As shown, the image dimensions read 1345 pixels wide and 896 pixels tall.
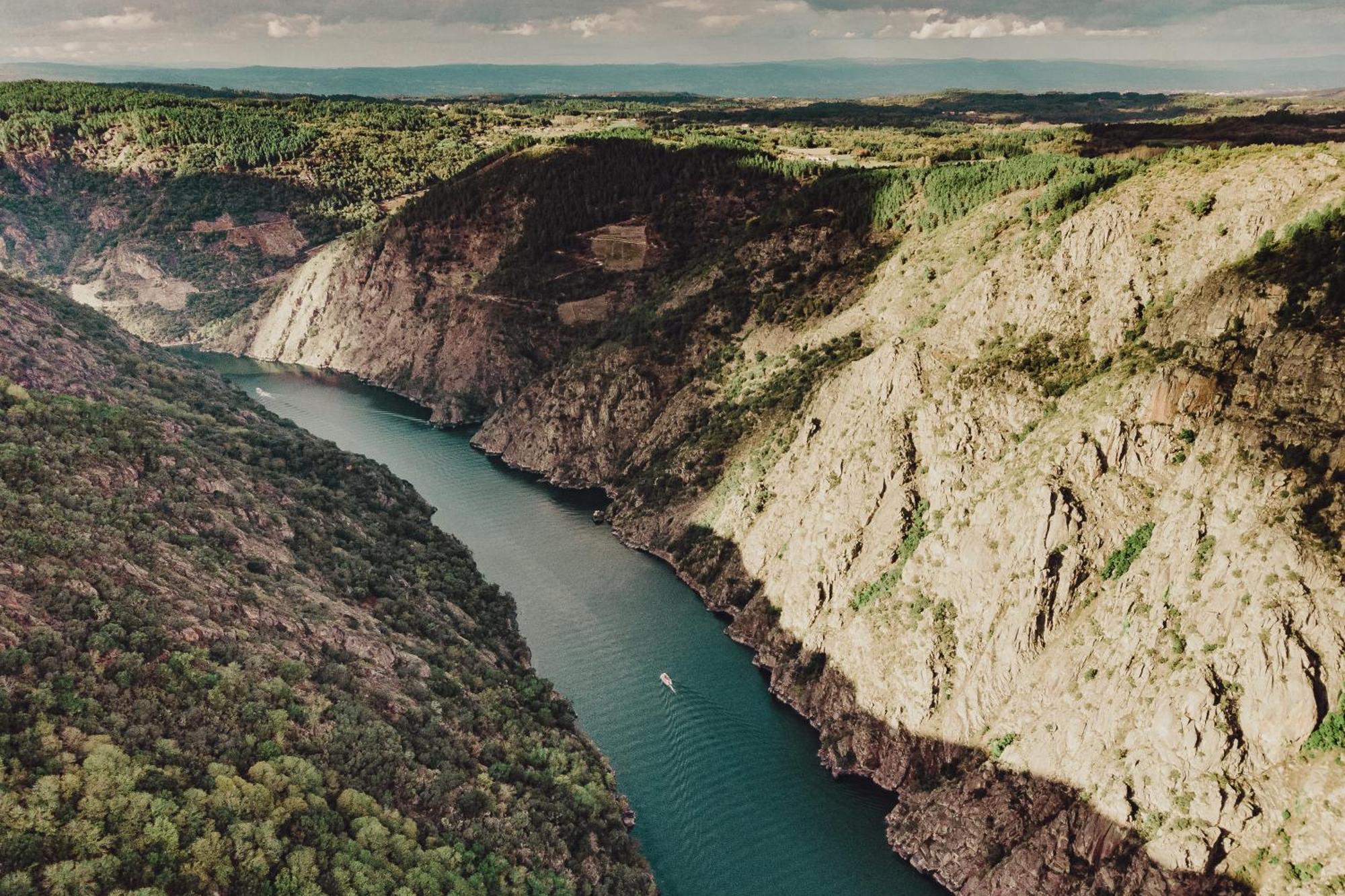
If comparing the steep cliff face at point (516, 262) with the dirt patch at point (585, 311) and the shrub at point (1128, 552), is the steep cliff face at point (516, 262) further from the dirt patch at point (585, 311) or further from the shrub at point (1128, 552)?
the shrub at point (1128, 552)

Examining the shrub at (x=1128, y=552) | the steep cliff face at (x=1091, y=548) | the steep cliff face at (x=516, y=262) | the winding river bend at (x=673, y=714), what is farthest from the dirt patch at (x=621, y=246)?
the shrub at (x=1128, y=552)

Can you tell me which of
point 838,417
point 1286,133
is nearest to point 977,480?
point 838,417

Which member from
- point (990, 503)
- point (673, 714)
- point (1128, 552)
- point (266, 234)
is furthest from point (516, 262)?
point (1128, 552)

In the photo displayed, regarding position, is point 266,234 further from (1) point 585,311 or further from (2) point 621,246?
(2) point 621,246

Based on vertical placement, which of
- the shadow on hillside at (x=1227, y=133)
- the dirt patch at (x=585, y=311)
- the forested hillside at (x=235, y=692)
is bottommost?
the forested hillside at (x=235, y=692)

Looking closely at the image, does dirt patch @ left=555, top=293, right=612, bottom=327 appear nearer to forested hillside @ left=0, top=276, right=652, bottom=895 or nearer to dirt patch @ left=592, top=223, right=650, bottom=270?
dirt patch @ left=592, top=223, right=650, bottom=270

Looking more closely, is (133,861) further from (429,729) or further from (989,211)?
(989,211)

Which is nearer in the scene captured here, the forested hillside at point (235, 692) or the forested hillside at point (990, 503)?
the forested hillside at point (235, 692)

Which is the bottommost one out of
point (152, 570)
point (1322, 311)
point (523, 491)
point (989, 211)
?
point (523, 491)
